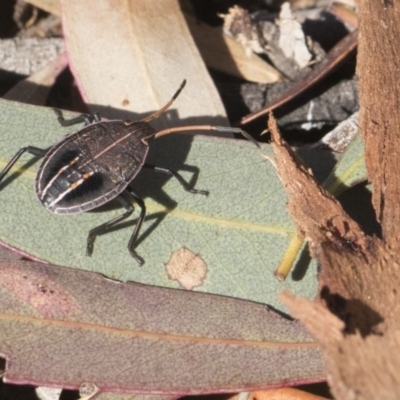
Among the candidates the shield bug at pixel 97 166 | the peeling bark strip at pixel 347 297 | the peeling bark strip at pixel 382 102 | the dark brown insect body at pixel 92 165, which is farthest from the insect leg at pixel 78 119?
the peeling bark strip at pixel 382 102

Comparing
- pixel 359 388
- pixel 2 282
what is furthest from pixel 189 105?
pixel 359 388

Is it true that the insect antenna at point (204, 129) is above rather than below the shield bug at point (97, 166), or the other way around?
above

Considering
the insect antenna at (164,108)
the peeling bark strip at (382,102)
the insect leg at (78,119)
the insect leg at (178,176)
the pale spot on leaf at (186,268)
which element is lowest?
the pale spot on leaf at (186,268)

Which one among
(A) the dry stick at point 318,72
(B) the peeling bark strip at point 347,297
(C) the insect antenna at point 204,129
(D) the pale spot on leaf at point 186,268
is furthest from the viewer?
(A) the dry stick at point 318,72

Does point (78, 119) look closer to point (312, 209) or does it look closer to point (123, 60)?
point (123, 60)

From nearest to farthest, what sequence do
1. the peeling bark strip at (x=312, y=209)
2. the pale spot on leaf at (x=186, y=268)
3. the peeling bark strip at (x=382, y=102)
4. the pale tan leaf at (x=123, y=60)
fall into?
the peeling bark strip at (x=312, y=209) < the peeling bark strip at (x=382, y=102) < the pale spot on leaf at (x=186, y=268) < the pale tan leaf at (x=123, y=60)

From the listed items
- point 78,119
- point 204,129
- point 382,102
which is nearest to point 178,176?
point 204,129

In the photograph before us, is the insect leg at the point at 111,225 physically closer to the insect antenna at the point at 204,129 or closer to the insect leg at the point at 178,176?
the insect leg at the point at 178,176

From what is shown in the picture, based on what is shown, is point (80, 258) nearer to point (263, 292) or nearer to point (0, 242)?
point (0, 242)
